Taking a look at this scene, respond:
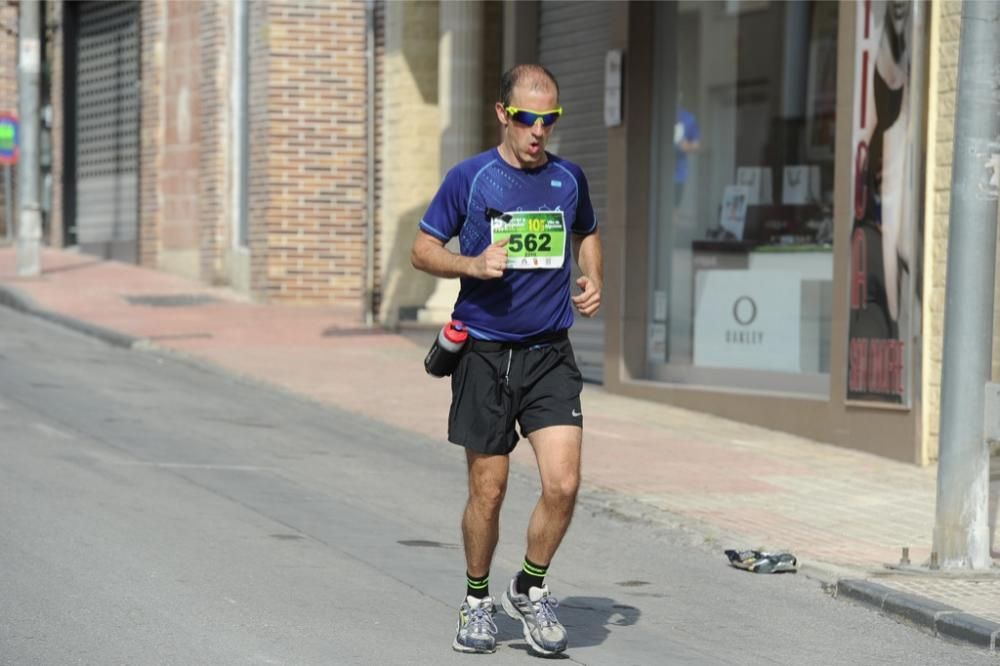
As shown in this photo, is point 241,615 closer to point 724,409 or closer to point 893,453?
point 893,453

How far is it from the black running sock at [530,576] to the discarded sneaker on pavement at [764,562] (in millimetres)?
2473

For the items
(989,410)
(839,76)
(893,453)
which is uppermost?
(839,76)

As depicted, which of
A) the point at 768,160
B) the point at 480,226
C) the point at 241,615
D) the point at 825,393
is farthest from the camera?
the point at 768,160

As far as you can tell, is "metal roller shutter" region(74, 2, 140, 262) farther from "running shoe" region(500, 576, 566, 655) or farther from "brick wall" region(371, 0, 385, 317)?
"running shoe" region(500, 576, 566, 655)

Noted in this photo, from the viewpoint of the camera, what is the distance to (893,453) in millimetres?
12883

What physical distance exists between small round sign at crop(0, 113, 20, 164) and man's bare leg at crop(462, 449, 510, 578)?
23.1 meters

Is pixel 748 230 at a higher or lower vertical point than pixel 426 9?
lower

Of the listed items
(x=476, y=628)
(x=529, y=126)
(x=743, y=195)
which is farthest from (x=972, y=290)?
(x=743, y=195)

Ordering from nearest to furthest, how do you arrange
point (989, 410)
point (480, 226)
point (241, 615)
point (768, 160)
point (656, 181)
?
point (480, 226)
point (241, 615)
point (989, 410)
point (768, 160)
point (656, 181)

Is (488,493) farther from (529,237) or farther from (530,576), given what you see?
(529,237)

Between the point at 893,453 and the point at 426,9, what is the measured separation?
33.4ft

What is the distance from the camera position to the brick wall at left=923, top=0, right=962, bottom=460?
1239 centimetres

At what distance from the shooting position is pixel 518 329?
6637mm

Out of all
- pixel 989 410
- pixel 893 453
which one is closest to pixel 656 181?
pixel 893 453
